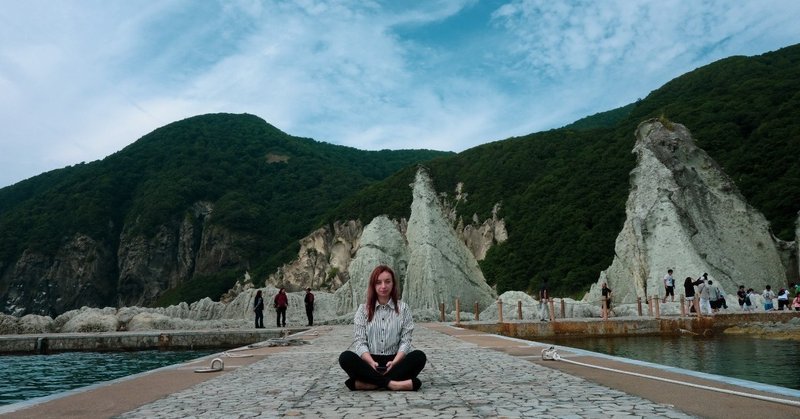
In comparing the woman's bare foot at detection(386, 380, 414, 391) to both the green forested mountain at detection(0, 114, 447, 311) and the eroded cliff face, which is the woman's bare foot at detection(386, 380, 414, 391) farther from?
the eroded cliff face

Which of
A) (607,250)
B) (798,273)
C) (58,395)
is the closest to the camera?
(58,395)

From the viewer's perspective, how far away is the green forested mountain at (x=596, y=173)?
58969 mm

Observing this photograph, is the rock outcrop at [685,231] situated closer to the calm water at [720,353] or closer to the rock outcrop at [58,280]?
the calm water at [720,353]

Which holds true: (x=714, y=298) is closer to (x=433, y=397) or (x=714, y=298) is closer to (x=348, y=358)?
(x=433, y=397)

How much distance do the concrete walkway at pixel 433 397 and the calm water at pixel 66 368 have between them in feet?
20.6

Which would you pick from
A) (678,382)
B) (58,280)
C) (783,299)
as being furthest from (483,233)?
(678,382)

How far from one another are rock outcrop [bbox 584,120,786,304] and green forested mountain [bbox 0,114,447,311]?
68580mm

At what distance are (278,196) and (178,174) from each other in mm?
20575

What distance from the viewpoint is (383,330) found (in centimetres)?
677

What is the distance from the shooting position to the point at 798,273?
3888cm

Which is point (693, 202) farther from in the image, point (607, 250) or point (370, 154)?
point (370, 154)

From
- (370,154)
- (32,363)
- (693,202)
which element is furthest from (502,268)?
(370,154)

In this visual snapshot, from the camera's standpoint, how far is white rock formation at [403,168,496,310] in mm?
33375

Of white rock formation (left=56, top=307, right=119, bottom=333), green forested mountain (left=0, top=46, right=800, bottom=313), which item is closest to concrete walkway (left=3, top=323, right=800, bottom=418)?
white rock formation (left=56, top=307, right=119, bottom=333)
